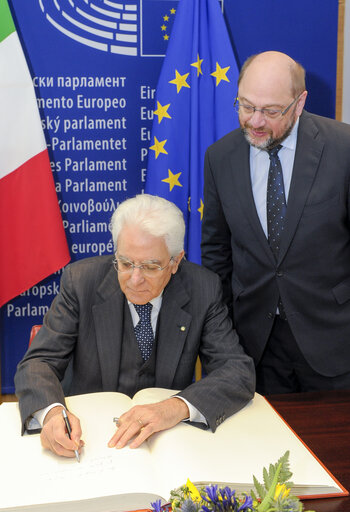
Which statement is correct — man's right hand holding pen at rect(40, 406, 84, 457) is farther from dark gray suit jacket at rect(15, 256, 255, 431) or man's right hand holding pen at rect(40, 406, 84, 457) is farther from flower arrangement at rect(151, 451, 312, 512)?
flower arrangement at rect(151, 451, 312, 512)

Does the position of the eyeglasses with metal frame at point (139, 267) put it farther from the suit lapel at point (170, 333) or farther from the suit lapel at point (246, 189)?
the suit lapel at point (246, 189)

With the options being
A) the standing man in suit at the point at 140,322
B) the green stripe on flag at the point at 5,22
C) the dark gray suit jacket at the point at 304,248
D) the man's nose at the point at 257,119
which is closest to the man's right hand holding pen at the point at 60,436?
the standing man in suit at the point at 140,322

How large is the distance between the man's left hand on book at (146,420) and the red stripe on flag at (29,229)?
1.91 metres

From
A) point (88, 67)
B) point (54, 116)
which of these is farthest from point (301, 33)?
point (54, 116)

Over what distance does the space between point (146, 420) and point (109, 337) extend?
52 centimetres

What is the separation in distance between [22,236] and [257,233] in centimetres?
165

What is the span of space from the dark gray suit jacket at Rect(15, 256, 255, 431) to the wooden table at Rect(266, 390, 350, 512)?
0.54 feet

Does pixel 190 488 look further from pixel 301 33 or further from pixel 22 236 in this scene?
pixel 301 33

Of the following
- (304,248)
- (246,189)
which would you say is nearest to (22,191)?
(246,189)

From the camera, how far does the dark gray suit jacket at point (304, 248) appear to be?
216cm

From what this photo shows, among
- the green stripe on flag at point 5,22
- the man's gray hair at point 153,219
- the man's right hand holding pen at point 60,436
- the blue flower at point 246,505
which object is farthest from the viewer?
the green stripe on flag at point 5,22

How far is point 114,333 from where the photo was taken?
2008 mm

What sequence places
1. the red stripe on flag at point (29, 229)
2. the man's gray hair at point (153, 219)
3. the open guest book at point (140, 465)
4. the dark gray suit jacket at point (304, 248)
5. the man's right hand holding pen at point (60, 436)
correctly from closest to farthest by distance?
1. the open guest book at point (140, 465)
2. the man's right hand holding pen at point (60, 436)
3. the man's gray hair at point (153, 219)
4. the dark gray suit jacket at point (304, 248)
5. the red stripe on flag at point (29, 229)

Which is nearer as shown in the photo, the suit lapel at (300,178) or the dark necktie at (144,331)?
the dark necktie at (144,331)
